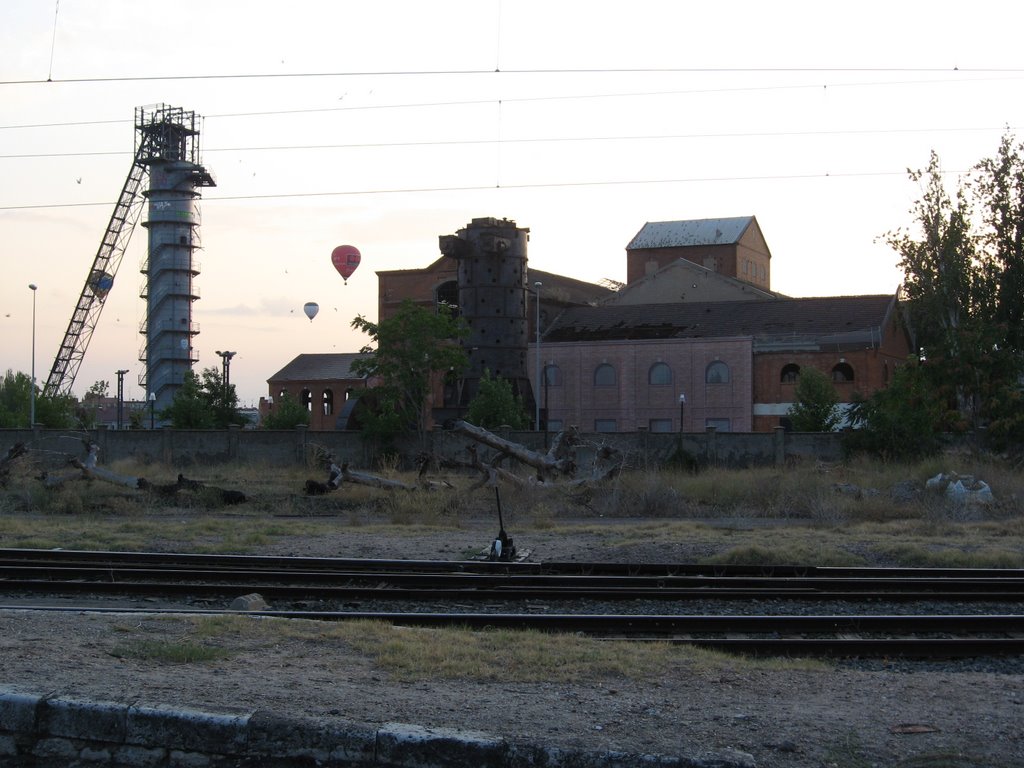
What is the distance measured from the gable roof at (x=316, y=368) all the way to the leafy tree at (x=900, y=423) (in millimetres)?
51517

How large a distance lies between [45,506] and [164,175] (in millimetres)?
59572

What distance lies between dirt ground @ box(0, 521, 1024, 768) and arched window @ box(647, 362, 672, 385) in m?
52.5

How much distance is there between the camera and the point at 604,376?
62.7 m

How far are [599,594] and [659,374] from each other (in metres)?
50.0

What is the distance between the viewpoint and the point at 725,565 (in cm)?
1477

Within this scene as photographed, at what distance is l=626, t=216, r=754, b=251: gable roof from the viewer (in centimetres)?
8675

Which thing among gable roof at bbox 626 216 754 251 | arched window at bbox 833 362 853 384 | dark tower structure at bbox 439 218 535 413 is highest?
gable roof at bbox 626 216 754 251

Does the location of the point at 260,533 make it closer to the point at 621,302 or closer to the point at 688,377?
the point at 688,377

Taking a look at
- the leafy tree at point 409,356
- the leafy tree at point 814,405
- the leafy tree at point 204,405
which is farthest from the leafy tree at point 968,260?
the leafy tree at point 204,405

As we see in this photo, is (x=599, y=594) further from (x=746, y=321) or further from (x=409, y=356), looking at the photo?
(x=746, y=321)

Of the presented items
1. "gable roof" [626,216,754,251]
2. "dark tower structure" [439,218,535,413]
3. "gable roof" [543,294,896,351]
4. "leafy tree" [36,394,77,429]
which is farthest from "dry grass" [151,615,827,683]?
"gable roof" [626,216,754,251]

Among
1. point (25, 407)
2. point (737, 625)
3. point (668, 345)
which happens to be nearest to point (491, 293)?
point (668, 345)

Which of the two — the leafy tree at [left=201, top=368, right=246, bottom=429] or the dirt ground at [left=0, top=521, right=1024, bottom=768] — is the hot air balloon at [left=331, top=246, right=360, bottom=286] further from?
the dirt ground at [left=0, top=521, right=1024, bottom=768]

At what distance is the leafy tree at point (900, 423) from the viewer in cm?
3416
